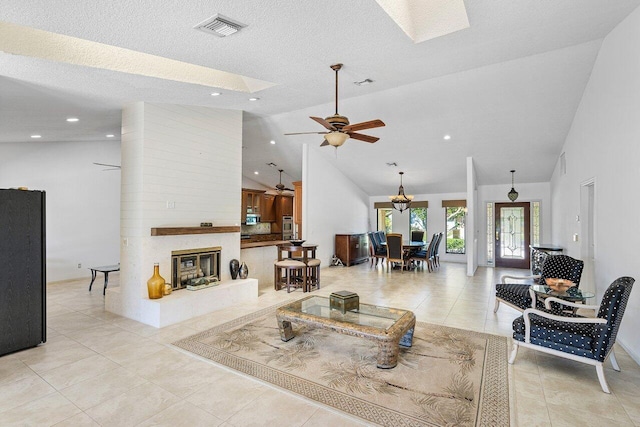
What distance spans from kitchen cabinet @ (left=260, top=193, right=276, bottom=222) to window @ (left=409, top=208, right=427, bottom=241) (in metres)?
5.00

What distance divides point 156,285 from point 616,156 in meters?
5.85

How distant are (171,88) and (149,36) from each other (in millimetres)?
1303

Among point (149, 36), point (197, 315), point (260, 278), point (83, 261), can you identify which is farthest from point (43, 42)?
point (83, 261)

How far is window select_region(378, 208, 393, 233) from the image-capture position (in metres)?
11.9

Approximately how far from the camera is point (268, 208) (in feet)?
39.5

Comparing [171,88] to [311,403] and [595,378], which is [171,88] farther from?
[595,378]

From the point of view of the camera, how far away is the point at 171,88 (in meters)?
4.26

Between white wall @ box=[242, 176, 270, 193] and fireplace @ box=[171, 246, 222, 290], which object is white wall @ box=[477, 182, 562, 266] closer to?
white wall @ box=[242, 176, 270, 193]

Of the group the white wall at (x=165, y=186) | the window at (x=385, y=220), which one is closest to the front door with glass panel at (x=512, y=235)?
the window at (x=385, y=220)

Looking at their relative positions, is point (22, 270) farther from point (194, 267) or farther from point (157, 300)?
point (194, 267)

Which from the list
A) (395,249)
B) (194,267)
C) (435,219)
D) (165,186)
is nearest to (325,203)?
(395,249)

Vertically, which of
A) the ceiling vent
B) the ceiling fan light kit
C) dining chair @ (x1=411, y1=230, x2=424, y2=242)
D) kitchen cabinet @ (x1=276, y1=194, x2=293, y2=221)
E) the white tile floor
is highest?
the ceiling vent

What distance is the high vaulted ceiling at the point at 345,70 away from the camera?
9.11 ft

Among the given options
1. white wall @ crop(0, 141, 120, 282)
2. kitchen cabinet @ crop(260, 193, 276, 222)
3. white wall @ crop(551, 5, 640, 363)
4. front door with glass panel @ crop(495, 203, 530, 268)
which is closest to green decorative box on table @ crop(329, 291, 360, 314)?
white wall @ crop(551, 5, 640, 363)
